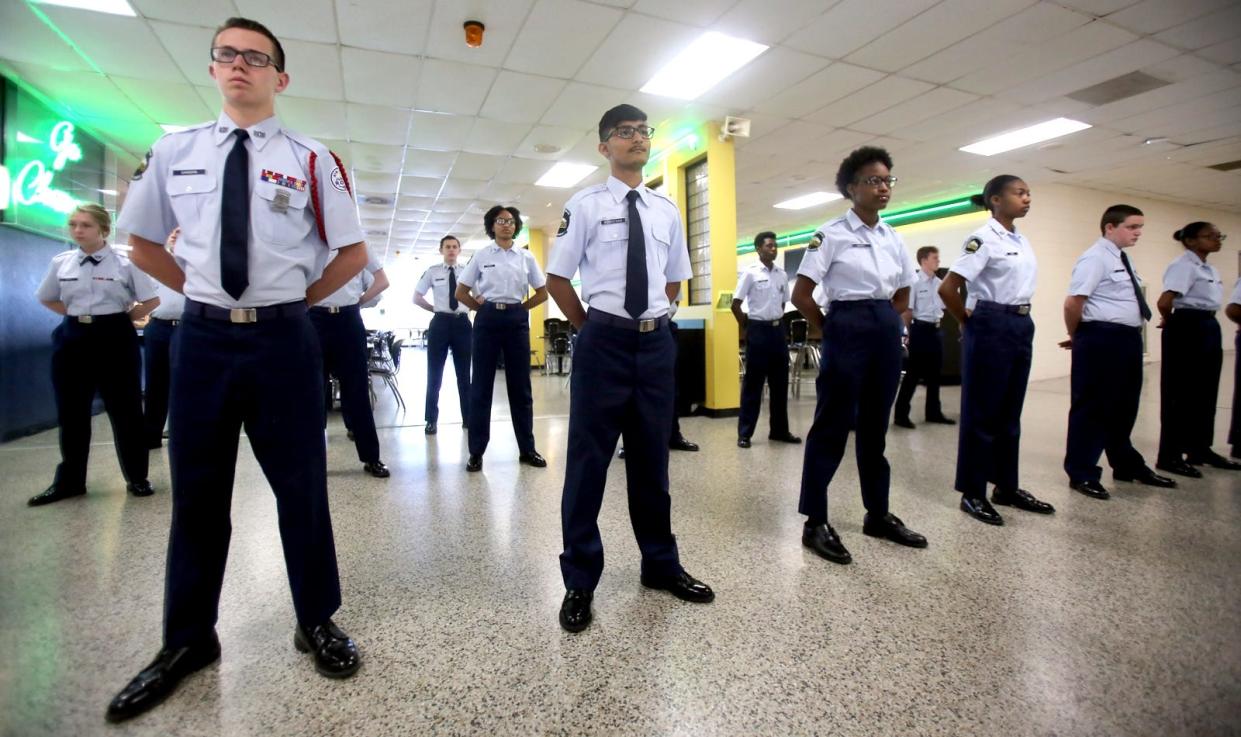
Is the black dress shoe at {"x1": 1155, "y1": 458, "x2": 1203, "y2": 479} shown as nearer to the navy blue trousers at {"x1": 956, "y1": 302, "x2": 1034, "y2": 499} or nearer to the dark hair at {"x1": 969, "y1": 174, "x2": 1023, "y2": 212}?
the navy blue trousers at {"x1": 956, "y1": 302, "x2": 1034, "y2": 499}

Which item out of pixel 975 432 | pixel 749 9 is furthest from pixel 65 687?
pixel 749 9

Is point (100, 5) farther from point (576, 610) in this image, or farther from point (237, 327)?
point (576, 610)

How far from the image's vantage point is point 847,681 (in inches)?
57.7

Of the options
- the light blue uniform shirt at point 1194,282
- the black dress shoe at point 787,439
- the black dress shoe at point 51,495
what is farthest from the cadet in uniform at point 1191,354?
the black dress shoe at point 51,495

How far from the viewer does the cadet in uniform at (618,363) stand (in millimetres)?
1812

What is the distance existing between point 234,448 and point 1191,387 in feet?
17.0

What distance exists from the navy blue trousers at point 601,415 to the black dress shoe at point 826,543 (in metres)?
0.88

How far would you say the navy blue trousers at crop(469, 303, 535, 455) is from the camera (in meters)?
3.78

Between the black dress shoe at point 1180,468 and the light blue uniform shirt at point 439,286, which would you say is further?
the light blue uniform shirt at point 439,286

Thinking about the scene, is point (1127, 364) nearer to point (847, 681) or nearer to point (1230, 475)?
point (1230, 475)

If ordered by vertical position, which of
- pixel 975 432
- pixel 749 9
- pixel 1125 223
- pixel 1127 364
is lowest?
pixel 975 432

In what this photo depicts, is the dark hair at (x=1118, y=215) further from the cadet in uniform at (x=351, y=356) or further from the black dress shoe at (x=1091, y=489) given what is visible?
the cadet in uniform at (x=351, y=356)

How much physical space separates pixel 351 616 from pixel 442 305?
3.54 meters

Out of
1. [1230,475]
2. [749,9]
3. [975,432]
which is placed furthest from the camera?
[749,9]
